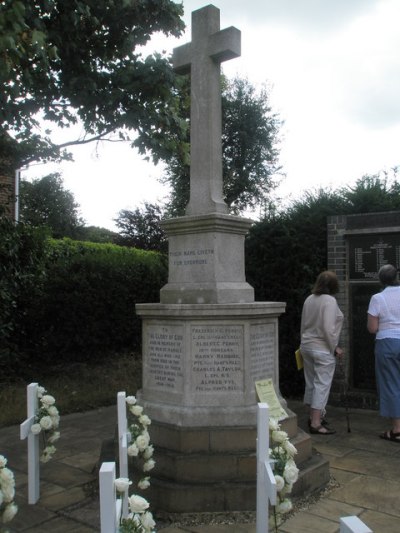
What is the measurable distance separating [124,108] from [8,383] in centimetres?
508

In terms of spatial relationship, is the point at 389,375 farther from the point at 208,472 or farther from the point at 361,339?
the point at 208,472

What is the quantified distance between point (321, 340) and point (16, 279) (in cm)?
628

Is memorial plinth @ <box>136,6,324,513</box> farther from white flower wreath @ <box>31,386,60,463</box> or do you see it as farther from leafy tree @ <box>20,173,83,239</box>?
leafy tree @ <box>20,173,83,239</box>

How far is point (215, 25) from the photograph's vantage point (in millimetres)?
4520

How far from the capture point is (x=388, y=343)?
16.1 feet

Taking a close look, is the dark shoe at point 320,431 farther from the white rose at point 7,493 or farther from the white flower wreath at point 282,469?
the white rose at point 7,493

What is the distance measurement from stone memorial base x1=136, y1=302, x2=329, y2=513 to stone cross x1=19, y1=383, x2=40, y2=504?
850 millimetres

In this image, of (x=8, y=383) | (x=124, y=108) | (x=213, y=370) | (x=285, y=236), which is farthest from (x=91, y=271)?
(x=213, y=370)

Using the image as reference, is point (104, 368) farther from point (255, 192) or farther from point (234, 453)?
point (255, 192)

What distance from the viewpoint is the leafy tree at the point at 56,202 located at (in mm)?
37312

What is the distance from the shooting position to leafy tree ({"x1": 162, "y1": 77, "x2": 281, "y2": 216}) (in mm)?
21938

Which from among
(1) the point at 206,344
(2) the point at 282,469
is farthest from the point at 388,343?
(2) the point at 282,469

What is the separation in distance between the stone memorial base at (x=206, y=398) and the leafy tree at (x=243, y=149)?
17.7 metres

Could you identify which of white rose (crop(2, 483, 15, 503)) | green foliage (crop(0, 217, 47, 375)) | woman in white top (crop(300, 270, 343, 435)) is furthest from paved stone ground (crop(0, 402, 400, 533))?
green foliage (crop(0, 217, 47, 375))
